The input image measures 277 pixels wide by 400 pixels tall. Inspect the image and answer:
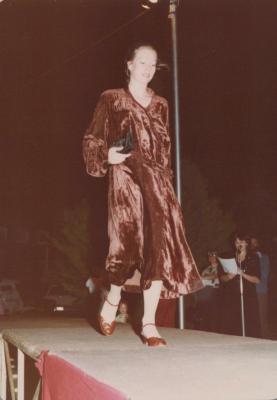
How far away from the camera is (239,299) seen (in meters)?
5.79

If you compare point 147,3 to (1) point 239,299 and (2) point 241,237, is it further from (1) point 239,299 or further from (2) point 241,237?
(1) point 239,299

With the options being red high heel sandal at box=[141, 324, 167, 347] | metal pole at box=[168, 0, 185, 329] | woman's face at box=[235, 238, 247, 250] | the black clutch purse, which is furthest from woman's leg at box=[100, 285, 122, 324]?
woman's face at box=[235, 238, 247, 250]

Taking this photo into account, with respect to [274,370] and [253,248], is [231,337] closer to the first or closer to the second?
[274,370]

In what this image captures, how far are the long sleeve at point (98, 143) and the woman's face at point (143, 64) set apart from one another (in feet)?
0.69

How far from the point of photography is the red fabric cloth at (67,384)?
1.58 meters

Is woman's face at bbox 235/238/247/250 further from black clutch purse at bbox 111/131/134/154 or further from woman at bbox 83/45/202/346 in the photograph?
black clutch purse at bbox 111/131/134/154

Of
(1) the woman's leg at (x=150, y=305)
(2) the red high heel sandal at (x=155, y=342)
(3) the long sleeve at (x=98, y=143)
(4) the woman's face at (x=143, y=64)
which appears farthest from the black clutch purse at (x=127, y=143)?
(2) the red high heel sandal at (x=155, y=342)

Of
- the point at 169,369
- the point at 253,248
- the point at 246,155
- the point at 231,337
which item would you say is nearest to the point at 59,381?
the point at 169,369

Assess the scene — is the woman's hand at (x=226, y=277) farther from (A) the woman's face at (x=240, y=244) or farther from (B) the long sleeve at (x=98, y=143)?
(B) the long sleeve at (x=98, y=143)

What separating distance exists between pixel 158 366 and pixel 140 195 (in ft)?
3.62

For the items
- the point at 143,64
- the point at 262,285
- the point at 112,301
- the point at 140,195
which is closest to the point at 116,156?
the point at 140,195

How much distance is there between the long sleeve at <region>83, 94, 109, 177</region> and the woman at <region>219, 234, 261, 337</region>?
3.20m

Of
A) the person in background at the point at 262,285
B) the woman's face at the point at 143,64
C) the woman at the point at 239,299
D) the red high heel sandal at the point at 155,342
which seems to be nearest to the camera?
the red high heel sandal at the point at 155,342

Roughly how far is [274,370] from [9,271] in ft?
129
